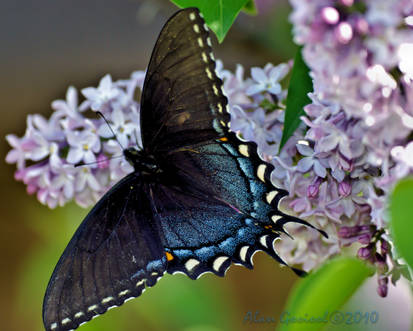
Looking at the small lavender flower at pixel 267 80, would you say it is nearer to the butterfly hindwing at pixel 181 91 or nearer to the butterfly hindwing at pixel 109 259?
the butterfly hindwing at pixel 181 91

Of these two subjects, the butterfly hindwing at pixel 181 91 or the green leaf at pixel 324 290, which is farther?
the butterfly hindwing at pixel 181 91

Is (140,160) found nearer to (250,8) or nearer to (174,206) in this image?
(174,206)

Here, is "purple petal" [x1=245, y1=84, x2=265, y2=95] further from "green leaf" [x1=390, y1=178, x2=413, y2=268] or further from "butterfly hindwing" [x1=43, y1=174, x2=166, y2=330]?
"green leaf" [x1=390, y1=178, x2=413, y2=268]

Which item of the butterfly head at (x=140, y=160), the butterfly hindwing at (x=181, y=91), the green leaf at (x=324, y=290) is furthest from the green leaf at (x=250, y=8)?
the green leaf at (x=324, y=290)

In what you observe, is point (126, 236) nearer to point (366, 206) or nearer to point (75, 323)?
point (75, 323)

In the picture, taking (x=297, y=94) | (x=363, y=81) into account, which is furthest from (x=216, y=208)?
(x=363, y=81)

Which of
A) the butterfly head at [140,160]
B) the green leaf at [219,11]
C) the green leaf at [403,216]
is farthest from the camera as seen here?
the butterfly head at [140,160]
